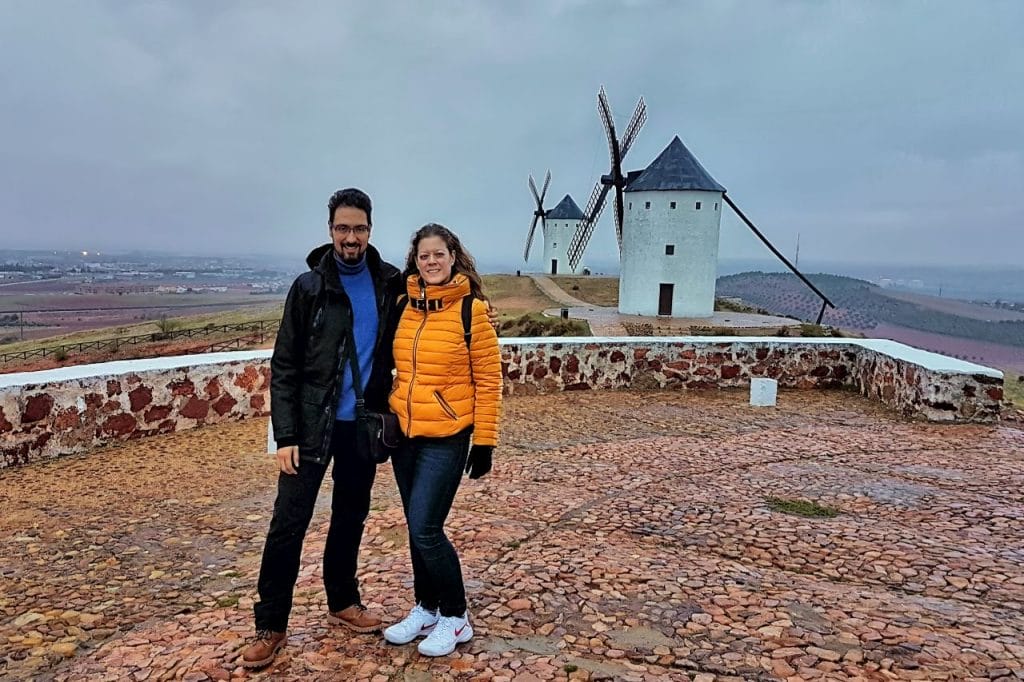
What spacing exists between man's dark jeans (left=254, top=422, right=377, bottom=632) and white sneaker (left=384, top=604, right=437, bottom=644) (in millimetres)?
239

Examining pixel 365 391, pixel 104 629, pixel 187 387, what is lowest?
pixel 104 629

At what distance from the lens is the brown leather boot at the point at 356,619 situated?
8.66 feet

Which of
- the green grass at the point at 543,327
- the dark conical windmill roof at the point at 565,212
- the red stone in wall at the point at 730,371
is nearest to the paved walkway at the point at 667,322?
the green grass at the point at 543,327

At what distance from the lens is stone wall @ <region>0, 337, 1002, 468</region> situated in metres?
4.86

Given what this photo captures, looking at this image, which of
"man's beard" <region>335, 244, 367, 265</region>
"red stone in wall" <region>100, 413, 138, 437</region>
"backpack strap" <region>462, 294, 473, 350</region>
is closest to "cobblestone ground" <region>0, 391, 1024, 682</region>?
"red stone in wall" <region>100, 413, 138, 437</region>

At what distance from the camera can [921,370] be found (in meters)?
6.72

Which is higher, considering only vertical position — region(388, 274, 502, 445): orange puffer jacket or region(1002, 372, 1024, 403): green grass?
region(388, 274, 502, 445): orange puffer jacket

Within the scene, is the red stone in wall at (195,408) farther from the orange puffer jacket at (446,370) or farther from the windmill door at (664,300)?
the windmill door at (664,300)

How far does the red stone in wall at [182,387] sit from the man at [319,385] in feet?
11.8

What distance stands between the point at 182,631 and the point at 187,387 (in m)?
3.38

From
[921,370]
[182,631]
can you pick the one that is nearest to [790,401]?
[921,370]

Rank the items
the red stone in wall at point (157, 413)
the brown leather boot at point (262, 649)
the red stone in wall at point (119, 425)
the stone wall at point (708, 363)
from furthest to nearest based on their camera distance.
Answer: the stone wall at point (708, 363), the red stone in wall at point (157, 413), the red stone in wall at point (119, 425), the brown leather boot at point (262, 649)

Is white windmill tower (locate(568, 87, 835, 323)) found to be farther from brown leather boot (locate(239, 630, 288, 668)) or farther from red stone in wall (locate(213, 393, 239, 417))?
brown leather boot (locate(239, 630, 288, 668))

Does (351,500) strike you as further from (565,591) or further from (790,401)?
(790,401)
